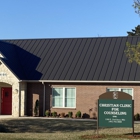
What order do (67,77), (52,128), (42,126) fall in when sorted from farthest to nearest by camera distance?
(67,77) → (42,126) → (52,128)

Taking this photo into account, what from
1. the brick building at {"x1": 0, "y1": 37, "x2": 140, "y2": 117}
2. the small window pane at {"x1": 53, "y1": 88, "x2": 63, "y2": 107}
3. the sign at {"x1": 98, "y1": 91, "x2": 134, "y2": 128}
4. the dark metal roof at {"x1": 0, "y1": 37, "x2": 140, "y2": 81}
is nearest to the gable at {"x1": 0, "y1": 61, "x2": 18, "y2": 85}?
the brick building at {"x1": 0, "y1": 37, "x2": 140, "y2": 117}

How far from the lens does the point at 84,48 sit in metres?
31.0

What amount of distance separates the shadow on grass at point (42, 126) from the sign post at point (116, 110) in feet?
11.8

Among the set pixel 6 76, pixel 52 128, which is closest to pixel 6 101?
pixel 6 76

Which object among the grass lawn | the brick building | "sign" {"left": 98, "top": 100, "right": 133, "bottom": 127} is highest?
the brick building

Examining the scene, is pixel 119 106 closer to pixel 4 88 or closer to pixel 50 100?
pixel 50 100

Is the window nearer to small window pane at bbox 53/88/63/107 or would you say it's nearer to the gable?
small window pane at bbox 53/88/63/107

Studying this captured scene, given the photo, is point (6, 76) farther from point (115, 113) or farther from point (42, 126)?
point (115, 113)

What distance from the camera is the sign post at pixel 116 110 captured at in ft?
55.9

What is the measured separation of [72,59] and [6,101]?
20.4 ft

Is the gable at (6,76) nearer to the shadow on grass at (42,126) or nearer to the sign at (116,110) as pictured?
the shadow on grass at (42,126)

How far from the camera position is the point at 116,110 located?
17188mm

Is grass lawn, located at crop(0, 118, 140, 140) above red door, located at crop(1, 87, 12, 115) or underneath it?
underneath

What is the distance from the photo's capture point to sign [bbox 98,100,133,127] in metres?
17.0
